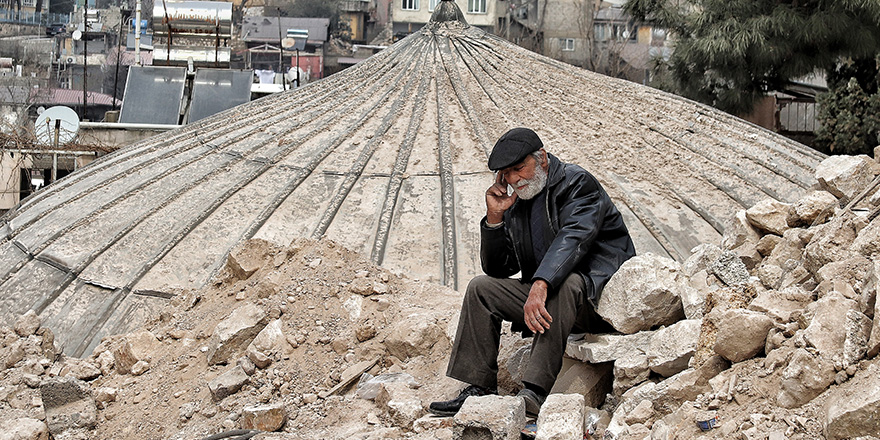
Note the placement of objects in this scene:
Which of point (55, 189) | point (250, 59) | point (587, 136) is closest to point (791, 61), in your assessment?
point (587, 136)

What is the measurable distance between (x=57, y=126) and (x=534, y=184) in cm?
1882

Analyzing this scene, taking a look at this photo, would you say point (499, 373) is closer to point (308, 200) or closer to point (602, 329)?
point (602, 329)

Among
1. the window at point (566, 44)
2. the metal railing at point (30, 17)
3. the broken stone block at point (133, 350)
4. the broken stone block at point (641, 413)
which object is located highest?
the metal railing at point (30, 17)

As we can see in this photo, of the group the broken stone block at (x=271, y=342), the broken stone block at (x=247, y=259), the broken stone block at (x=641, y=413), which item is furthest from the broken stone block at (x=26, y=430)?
the broken stone block at (x=641, y=413)

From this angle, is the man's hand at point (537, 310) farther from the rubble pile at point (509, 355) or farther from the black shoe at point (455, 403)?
the black shoe at point (455, 403)

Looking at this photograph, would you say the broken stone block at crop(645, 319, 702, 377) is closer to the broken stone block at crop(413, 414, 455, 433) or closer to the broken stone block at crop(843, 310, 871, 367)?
the broken stone block at crop(843, 310, 871, 367)

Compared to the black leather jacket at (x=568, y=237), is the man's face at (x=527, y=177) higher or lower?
higher

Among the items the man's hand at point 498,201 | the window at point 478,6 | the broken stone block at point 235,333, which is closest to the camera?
the man's hand at point 498,201

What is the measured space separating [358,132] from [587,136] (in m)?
3.55

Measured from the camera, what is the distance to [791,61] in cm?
2197

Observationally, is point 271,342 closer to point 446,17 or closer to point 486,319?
point 486,319

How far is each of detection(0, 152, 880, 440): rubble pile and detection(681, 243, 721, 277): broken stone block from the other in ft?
0.07

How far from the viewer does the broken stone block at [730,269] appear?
6508 mm

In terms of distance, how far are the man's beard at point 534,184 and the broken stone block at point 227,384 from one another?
241 cm
